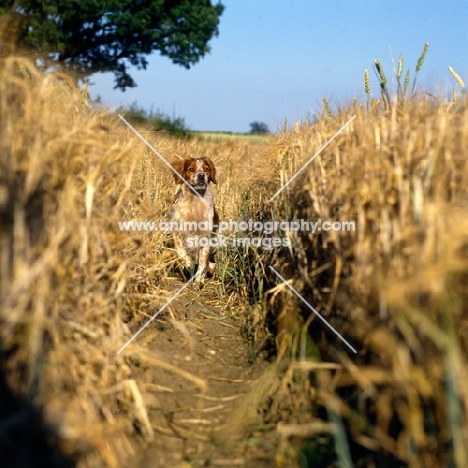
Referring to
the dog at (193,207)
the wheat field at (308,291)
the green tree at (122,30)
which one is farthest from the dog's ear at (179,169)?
the green tree at (122,30)

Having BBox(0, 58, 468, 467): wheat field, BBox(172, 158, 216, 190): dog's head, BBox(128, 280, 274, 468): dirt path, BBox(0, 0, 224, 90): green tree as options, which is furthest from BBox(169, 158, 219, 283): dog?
BBox(0, 0, 224, 90): green tree

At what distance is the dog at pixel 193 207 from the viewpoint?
601 centimetres

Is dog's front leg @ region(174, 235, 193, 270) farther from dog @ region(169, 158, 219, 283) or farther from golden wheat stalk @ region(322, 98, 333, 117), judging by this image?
golden wheat stalk @ region(322, 98, 333, 117)

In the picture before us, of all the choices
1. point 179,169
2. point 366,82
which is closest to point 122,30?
point 179,169

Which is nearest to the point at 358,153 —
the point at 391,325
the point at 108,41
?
the point at 391,325

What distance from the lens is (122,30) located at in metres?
20.9

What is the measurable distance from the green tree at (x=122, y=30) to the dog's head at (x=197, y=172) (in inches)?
527

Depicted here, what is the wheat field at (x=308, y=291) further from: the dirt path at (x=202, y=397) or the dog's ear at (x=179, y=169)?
the dog's ear at (x=179, y=169)

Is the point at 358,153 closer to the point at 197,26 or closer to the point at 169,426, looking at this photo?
the point at 169,426

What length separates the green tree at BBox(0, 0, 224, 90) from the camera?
1941 centimetres

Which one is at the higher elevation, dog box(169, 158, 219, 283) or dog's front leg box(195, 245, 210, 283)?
dog box(169, 158, 219, 283)

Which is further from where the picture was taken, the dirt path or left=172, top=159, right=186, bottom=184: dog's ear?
left=172, top=159, right=186, bottom=184: dog's ear

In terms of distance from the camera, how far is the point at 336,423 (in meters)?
1.84

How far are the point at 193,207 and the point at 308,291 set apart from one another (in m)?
3.46
